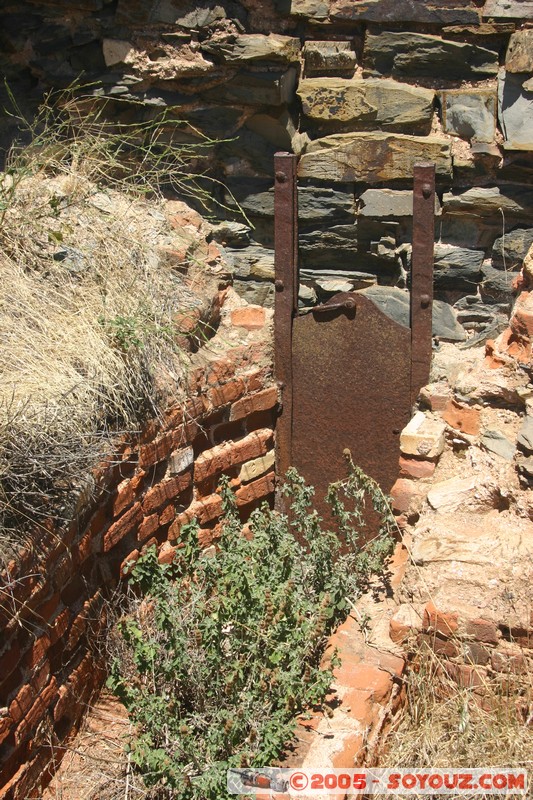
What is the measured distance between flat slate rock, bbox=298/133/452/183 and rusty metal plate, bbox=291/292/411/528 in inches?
21.7

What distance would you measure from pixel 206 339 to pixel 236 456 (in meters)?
0.54

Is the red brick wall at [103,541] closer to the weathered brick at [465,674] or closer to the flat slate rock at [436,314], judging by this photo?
the flat slate rock at [436,314]

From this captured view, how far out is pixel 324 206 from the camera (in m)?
3.90

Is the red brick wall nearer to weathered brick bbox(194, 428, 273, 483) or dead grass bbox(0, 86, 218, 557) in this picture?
weathered brick bbox(194, 428, 273, 483)

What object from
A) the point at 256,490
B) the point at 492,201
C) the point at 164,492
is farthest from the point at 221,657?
the point at 492,201

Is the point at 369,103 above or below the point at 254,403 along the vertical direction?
above

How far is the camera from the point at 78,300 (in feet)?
11.1

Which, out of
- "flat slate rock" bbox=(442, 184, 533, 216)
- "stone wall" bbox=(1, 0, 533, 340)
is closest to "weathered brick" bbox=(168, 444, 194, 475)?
"stone wall" bbox=(1, 0, 533, 340)

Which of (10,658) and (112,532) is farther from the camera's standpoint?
(112,532)

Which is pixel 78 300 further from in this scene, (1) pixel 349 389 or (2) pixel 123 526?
(1) pixel 349 389

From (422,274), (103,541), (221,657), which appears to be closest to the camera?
(221,657)

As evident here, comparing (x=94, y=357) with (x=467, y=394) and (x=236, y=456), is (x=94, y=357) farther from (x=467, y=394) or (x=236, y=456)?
(x=467, y=394)

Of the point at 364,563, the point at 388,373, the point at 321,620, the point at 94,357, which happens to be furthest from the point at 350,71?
the point at 321,620

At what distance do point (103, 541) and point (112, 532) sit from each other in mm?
65
